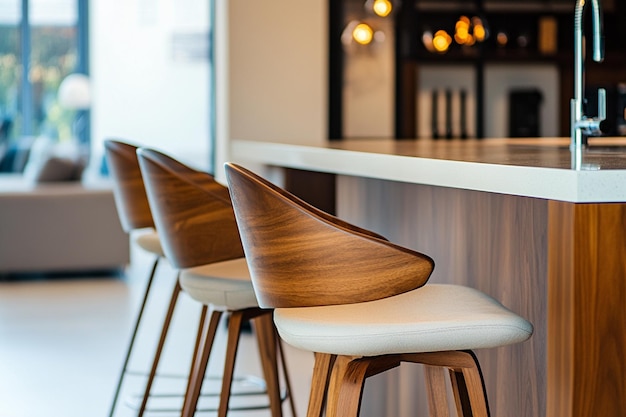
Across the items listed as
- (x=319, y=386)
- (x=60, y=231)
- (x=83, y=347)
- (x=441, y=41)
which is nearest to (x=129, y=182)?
(x=319, y=386)

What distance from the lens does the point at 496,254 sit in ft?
7.55

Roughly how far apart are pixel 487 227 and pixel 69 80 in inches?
370

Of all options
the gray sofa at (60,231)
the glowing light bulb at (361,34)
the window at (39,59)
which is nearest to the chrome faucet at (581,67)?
the glowing light bulb at (361,34)

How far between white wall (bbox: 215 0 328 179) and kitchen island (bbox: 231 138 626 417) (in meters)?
3.17

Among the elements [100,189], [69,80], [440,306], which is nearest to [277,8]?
[100,189]

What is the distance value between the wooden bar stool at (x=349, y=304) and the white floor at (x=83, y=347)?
1.99m

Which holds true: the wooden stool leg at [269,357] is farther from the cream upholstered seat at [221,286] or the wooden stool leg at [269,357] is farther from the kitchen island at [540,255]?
the kitchen island at [540,255]

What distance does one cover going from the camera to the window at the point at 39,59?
1191cm

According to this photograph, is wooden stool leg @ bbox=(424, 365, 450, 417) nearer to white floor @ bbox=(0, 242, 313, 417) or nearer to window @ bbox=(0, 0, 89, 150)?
white floor @ bbox=(0, 242, 313, 417)

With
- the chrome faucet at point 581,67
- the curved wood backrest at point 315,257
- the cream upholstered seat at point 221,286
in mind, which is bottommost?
the cream upholstered seat at point 221,286

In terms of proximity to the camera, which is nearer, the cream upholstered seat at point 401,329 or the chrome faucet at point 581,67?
the cream upholstered seat at point 401,329

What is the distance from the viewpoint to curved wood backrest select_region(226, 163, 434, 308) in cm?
183

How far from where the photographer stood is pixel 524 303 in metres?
2.12

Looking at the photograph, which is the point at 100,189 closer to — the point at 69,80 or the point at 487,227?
the point at 69,80
